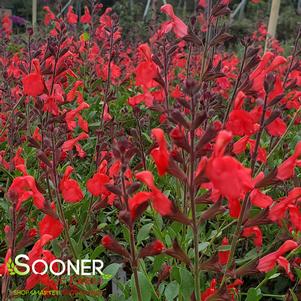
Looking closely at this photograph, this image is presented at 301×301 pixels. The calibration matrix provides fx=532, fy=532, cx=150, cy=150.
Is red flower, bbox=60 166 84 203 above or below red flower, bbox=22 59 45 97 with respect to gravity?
below

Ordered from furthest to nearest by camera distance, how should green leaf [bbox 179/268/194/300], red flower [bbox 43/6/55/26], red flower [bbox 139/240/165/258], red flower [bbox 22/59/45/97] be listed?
red flower [bbox 43/6/55/26]
red flower [bbox 22/59/45/97]
green leaf [bbox 179/268/194/300]
red flower [bbox 139/240/165/258]

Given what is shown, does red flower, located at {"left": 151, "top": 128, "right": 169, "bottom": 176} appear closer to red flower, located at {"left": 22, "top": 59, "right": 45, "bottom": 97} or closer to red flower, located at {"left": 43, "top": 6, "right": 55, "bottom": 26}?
red flower, located at {"left": 22, "top": 59, "right": 45, "bottom": 97}

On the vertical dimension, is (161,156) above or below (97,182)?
above

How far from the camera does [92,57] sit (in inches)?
228

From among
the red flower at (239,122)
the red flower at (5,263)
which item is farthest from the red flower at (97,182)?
the red flower at (239,122)

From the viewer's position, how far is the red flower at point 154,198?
1.51 m

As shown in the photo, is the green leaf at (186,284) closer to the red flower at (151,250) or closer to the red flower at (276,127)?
the red flower at (151,250)

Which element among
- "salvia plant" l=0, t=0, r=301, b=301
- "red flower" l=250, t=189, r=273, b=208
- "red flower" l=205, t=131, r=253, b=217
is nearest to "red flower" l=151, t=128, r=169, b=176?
"salvia plant" l=0, t=0, r=301, b=301

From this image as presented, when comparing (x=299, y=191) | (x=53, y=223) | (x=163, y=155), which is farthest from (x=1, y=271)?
(x=299, y=191)

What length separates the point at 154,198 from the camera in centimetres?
153

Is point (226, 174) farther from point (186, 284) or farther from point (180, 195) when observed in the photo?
point (180, 195)

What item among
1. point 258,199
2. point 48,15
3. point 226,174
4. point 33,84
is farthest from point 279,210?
point 48,15

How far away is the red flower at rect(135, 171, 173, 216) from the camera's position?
151cm

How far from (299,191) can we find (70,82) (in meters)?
4.46
